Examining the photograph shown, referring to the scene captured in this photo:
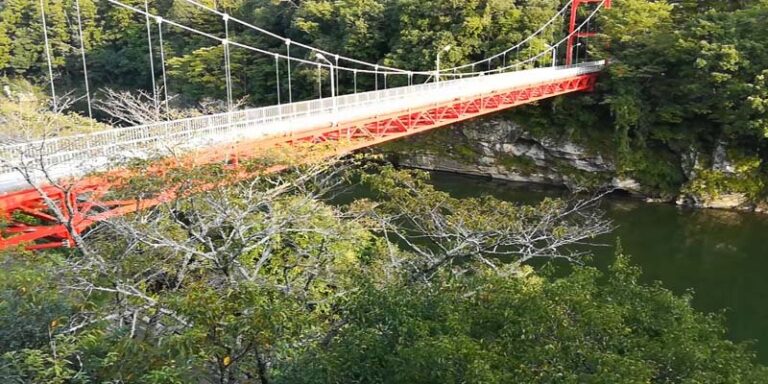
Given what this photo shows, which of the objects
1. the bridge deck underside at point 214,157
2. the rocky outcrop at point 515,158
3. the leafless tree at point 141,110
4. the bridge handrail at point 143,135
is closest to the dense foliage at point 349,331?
the bridge deck underside at point 214,157

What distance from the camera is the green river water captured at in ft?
43.4

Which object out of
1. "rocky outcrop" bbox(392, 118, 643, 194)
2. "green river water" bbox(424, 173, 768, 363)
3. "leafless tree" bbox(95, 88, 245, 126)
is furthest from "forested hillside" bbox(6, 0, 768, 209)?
"leafless tree" bbox(95, 88, 245, 126)

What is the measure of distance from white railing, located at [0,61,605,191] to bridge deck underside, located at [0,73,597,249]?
0.79 ft

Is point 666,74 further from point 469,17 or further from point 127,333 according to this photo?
point 127,333

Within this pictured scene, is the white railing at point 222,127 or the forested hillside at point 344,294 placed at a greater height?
the white railing at point 222,127

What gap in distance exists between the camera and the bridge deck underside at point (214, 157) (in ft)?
24.5

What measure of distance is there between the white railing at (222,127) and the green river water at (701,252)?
5.19 meters

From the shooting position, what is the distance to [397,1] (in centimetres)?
2706

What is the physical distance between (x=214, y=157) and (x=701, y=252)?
13.2 metres

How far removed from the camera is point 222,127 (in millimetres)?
11617

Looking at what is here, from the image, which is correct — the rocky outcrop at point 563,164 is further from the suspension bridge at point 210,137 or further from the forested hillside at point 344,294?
the suspension bridge at point 210,137

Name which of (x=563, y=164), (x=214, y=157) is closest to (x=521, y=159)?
(x=563, y=164)

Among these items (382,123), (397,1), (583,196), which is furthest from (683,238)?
(397,1)

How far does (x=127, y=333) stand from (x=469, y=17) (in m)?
22.1
